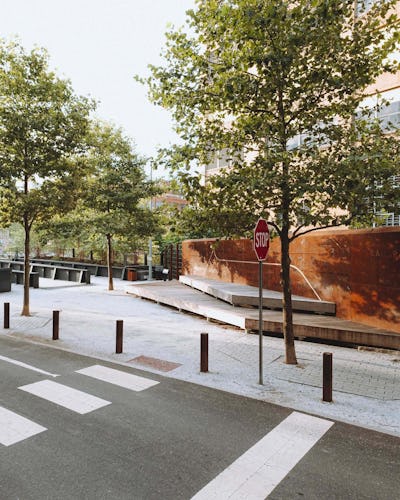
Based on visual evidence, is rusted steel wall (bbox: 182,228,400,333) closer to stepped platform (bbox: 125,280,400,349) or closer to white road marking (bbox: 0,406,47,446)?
stepped platform (bbox: 125,280,400,349)

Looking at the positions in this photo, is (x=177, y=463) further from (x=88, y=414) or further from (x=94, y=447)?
(x=88, y=414)

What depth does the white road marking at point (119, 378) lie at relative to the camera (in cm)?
681

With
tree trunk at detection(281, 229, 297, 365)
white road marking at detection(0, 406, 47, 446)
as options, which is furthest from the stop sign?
white road marking at detection(0, 406, 47, 446)

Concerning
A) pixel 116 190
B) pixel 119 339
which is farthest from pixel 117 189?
pixel 119 339

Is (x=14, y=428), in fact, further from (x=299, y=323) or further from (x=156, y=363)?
(x=299, y=323)

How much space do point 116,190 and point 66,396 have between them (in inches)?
634

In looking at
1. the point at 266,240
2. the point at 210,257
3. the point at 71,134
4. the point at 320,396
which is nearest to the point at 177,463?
the point at 320,396

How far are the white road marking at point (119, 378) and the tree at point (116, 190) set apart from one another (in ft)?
42.8

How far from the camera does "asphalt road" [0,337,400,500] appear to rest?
3809 mm

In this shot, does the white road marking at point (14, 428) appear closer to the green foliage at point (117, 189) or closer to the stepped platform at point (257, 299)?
the stepped platform at point (257, 299)

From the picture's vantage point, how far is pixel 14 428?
5043 mm

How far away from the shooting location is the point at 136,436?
16.1 feet

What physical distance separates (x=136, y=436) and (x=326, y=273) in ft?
27.7

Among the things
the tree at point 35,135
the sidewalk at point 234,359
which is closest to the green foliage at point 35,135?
the tree at point 35,135
